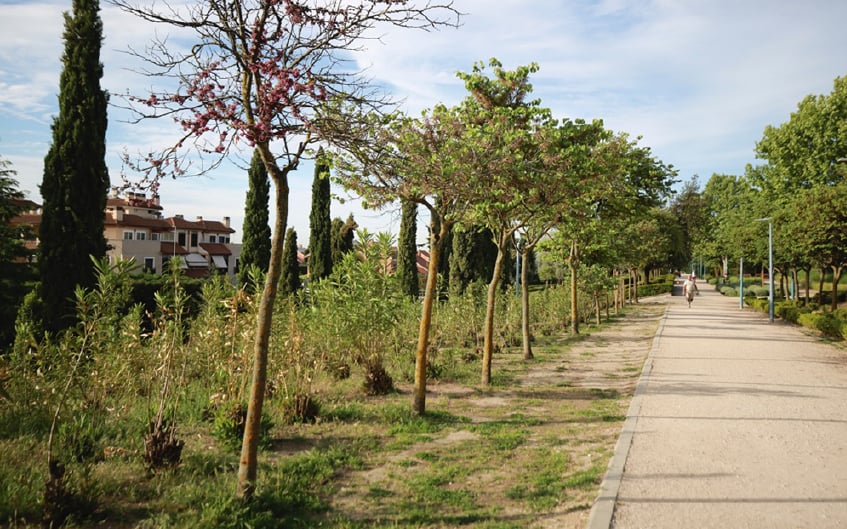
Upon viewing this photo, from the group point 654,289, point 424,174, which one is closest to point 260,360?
point 424,174

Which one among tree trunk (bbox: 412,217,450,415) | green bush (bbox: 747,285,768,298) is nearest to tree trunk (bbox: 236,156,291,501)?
tree trunk (bbox: 412,217,450,415)

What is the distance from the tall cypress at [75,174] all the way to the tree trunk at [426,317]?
9231 millimetres

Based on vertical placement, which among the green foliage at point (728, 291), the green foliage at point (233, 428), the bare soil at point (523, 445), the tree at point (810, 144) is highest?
the tree at point (810, 144)

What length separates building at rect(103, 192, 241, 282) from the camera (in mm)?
39500

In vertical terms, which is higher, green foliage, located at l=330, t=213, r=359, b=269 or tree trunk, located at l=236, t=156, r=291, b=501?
green foliage, located at l=330, t=213, r=359, b=269

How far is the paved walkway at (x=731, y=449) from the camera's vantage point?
442 centimetres

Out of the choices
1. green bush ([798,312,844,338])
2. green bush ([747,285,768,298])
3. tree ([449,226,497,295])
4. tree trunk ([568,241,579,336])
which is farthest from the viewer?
green bush ([747,285,768,298])

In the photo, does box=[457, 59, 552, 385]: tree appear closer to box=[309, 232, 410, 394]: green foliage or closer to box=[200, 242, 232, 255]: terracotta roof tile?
box=[309, 232, 410, 394]: green foliage

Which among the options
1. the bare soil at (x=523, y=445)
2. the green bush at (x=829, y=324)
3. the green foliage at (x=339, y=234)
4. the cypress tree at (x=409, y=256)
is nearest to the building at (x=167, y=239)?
the green foliage at (x=339, y=234)

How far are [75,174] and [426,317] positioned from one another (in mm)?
10700

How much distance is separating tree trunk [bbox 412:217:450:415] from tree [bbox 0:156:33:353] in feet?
30.0

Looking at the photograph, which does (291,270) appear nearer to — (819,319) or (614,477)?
(819,319)

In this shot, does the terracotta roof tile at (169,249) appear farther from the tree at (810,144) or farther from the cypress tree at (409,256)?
the tree at (810,144)

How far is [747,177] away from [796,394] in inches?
1303
